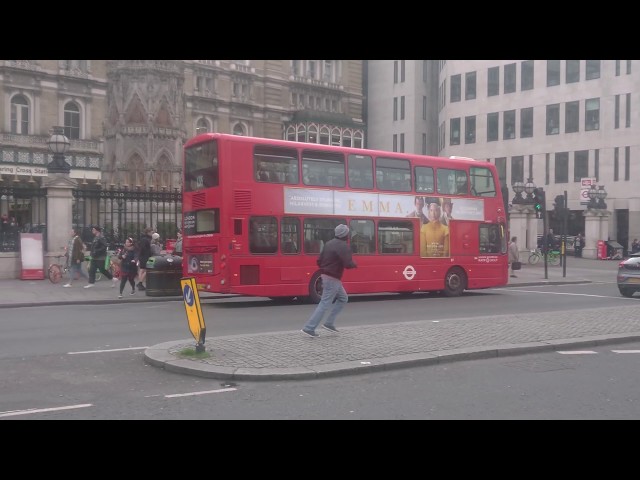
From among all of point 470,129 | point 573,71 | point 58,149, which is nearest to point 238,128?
point 470,129

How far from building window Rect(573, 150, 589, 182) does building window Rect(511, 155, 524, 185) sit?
14.8 feet

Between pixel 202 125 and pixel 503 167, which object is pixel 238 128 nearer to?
pixel 202 125

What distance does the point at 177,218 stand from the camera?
2539 cm

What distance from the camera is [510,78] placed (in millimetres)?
56062

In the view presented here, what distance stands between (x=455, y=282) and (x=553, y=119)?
38747mm

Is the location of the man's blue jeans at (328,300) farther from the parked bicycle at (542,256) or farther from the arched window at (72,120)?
the arched window at (72,120)

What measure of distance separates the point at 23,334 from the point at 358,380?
21.4ft

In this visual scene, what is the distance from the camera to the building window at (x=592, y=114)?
5112cm

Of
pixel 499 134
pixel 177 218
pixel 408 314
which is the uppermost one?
pixel 499 134

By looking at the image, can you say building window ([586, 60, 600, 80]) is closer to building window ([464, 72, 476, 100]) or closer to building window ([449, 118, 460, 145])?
building window ([464, 72, 476, 100])

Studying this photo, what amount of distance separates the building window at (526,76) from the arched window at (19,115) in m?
37.9
